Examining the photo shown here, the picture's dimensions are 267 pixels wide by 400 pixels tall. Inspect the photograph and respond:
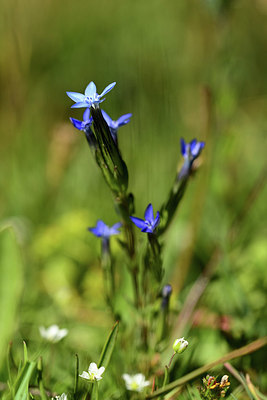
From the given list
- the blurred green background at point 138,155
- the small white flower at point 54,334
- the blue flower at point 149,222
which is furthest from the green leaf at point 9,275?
the blue flower at point 149,222

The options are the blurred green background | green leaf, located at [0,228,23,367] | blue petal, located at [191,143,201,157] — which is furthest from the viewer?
the blurred green background

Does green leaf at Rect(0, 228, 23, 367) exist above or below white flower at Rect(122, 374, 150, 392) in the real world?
above

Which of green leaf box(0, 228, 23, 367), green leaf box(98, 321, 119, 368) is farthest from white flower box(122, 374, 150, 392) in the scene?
green leaf box(0, 228, 23, 367)

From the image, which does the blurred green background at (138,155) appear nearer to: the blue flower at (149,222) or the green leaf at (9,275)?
the green leaf at (9,275)

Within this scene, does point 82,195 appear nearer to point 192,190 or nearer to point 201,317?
point 192,190

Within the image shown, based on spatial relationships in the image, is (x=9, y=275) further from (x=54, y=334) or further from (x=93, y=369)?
(x=93, y=369)

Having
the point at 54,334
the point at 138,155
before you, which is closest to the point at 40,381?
the point at 54,334

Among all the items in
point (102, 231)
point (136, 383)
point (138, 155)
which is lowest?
point (136, 383)

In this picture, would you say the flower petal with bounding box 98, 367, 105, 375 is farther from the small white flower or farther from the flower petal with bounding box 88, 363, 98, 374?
the small white flower

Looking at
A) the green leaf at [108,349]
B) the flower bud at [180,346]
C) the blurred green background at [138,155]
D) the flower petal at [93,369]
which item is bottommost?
the flower bud at [180,346]
